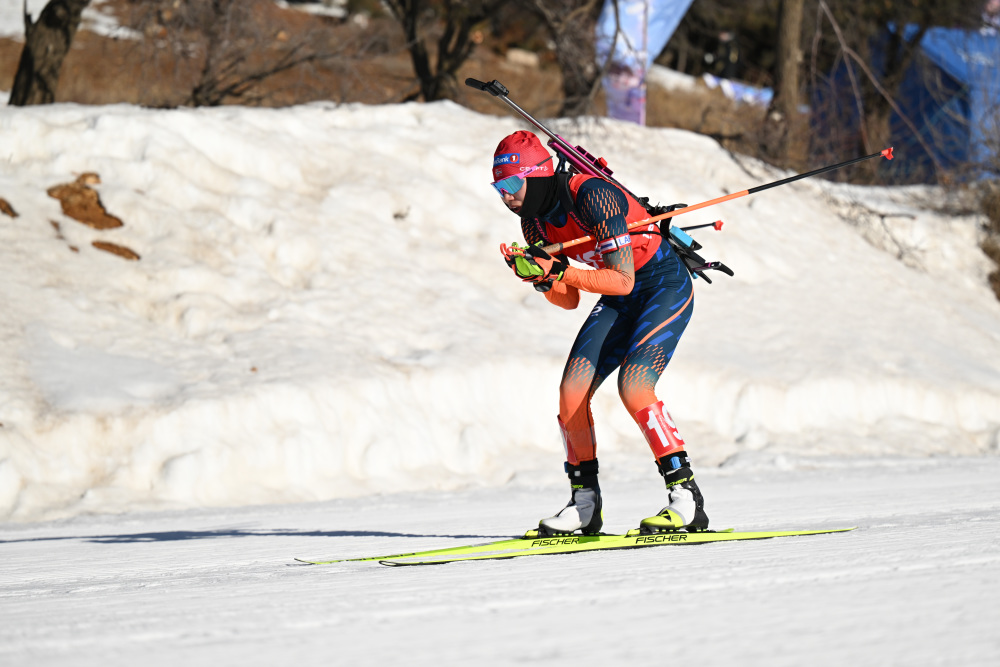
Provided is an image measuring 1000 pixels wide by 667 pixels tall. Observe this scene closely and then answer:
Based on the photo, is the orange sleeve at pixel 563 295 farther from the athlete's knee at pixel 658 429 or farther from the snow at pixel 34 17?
the snow at pixel 34 17

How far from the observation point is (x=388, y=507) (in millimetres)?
7422

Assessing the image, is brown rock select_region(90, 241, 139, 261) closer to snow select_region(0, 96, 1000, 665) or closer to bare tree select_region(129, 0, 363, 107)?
snow select_region(0, 96, 1000, 665)

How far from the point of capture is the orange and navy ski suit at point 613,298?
14.9ft

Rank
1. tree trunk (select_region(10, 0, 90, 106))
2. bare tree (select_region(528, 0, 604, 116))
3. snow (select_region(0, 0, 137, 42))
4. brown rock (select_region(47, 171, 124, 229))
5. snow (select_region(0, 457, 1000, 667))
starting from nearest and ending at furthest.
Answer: snow (select_region(0, 457, 1000, 667))
brown rock (select_region(47, 171, 124, 229))
tree trunk (select_region(10, 0, 90, 106))
bare tree (select_region(528, 0, 604, 116))
snow (select_region(0, 0, 137, 42))

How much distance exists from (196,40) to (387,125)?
3.61 m

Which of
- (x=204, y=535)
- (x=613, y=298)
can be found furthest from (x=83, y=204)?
(x=613, y=298)

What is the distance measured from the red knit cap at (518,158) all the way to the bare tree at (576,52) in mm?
11433

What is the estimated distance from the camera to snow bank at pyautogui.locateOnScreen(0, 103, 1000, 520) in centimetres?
788

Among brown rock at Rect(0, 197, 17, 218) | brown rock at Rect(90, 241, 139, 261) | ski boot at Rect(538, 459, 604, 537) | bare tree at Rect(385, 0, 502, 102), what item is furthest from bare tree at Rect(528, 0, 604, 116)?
ski boot at Rect(538, 459, 604, 537)

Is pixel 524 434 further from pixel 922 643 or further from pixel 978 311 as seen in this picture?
pixel 978 311

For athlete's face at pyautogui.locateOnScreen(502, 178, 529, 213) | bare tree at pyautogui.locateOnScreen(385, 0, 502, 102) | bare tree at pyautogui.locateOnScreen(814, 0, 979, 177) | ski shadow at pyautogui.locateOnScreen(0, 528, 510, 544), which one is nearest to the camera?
athlete's face at pyautogui.locateOnScreen(502, 178, 529, 213)

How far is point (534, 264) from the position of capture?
4.31 metres

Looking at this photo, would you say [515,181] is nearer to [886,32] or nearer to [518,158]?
[518,158]

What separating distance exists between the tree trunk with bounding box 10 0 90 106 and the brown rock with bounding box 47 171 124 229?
158 inches
